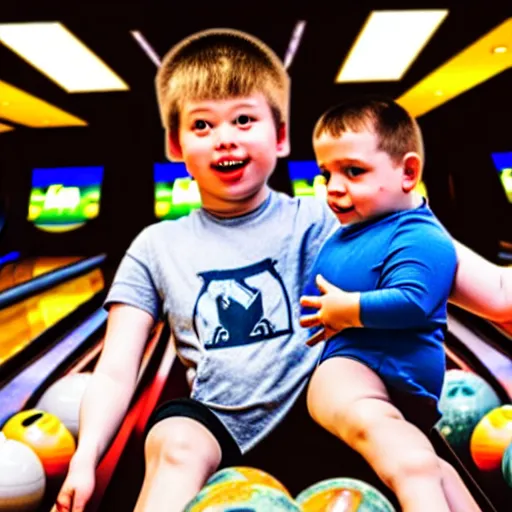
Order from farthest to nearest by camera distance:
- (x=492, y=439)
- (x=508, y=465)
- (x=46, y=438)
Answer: (x=46, y=438)
(x=492, y=439)
(x=508, y=465)

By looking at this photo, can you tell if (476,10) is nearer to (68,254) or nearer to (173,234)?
(173,234)

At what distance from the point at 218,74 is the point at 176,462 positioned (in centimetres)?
55

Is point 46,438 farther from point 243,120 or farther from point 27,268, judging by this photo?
point 27,268

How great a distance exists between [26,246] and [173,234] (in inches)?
265

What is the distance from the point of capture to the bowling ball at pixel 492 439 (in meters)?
1.78

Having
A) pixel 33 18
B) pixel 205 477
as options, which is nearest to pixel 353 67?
pixel 33 18

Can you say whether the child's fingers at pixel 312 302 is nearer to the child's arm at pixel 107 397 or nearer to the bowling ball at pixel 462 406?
the child's arm at pixel 107 397

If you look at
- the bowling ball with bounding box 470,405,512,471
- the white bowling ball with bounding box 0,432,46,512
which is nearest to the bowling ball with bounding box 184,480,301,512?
the white bowling ball with bounding box 0,432,46,512

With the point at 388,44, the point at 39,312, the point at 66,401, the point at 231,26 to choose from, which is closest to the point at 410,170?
the point at 66,401

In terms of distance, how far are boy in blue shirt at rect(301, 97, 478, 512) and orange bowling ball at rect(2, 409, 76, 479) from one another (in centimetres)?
125

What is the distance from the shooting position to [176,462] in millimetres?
855

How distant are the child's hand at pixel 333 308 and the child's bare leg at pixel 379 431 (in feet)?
0.18

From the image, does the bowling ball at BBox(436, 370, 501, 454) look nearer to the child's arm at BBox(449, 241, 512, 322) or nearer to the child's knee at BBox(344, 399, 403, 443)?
the child's arm at BBox(449, 241, 512, 322)

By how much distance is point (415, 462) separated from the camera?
28.9 inches
